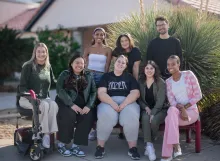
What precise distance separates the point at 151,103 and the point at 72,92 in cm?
122

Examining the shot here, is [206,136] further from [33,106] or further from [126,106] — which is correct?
[33,106]

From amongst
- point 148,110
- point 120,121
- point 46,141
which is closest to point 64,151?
point 46,141

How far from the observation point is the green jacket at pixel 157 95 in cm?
496

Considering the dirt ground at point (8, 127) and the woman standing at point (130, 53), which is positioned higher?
the woman standing at point (130, 53)

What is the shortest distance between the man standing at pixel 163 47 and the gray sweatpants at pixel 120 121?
3.36 feet

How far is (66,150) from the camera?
16.2 ft

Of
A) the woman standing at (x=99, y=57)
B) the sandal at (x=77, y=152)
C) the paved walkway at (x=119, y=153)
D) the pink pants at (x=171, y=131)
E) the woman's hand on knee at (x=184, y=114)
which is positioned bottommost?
the paved walkway at (x=119, y=153)

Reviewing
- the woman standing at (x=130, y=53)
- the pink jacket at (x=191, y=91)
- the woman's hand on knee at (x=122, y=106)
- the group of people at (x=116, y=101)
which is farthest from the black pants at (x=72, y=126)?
the pink jacket at (x=191, y=91)

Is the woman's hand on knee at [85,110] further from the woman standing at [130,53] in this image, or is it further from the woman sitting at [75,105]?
the woman standing at [130,53]

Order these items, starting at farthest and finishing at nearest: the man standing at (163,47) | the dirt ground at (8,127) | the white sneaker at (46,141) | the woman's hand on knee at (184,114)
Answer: the dirt ground at (8,127) → the man standing at (163,47) → the white sneaker at (46,141) → the woman's hand on knee at (184,114)

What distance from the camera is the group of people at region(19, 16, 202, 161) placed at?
190 inches

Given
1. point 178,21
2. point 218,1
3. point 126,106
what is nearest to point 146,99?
point 126,106

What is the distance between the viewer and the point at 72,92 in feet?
16.8

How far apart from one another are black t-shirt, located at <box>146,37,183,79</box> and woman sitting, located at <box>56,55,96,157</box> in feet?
3.73
